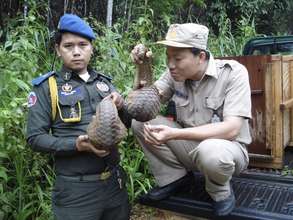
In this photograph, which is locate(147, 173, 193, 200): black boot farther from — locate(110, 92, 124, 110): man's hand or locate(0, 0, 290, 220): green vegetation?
locate(110, 92, 124, 110): man's hand

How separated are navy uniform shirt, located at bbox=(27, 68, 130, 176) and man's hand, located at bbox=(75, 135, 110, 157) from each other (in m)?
0.04

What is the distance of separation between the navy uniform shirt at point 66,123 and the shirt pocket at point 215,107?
782 mm

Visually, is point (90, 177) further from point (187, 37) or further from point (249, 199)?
point (249, 199)

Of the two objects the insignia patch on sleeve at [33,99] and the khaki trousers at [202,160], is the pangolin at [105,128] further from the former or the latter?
the khaki trousers at [202,160]

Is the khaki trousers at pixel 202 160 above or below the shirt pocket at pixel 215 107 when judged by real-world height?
below

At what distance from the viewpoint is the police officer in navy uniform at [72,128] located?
7.20 feet

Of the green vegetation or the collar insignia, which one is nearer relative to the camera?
the collar insignia

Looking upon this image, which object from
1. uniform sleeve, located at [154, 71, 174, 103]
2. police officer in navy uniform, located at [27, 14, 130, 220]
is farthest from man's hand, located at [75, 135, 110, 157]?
uniform sleeve, located at [154, 71, 174, 103]

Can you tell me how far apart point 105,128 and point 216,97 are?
1017 millimetres

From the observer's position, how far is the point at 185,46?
258 cm

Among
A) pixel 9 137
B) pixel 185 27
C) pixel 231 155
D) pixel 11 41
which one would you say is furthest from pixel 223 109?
pixel 11 41

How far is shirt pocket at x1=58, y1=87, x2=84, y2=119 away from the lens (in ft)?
7.31

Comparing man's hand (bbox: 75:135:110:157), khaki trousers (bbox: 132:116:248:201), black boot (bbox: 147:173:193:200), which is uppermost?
man's hand (bbox: 75:135:110:157)

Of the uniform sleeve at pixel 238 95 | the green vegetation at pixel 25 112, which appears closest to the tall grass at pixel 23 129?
the green vegetation at pixel 25 112
